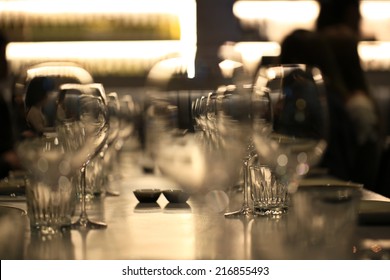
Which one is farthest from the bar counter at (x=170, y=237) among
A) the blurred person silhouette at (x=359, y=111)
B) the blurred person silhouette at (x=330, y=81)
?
the blurred person silhouette at (x=330, y=81)

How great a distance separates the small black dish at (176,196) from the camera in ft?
4.28

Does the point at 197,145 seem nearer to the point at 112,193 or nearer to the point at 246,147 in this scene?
the point at 112,193

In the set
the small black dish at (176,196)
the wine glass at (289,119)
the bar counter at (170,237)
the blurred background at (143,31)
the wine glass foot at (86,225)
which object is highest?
the blurred background at (143,31)

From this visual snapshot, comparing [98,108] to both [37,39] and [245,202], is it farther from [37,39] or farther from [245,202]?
[37,39]

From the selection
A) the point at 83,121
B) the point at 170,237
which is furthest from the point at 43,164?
the point at 170,237

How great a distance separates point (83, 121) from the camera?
3.30 ft

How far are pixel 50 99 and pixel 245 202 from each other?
0.34 m

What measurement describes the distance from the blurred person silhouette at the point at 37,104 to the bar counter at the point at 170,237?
0.12m

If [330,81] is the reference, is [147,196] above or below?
below

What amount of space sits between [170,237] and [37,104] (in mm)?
230

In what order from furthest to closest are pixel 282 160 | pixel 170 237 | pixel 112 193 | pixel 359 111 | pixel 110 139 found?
pixel 359 111 → pixel 110 139 → pixel 112 193 → pixel 282 160 → pixel 170 237

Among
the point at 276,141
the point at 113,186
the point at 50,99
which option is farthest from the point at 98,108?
the point at 113,186

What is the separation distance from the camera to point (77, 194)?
1091 millimetres

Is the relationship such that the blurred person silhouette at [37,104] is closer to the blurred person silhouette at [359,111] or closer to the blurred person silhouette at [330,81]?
the blurred person silhouette at [359,111]
